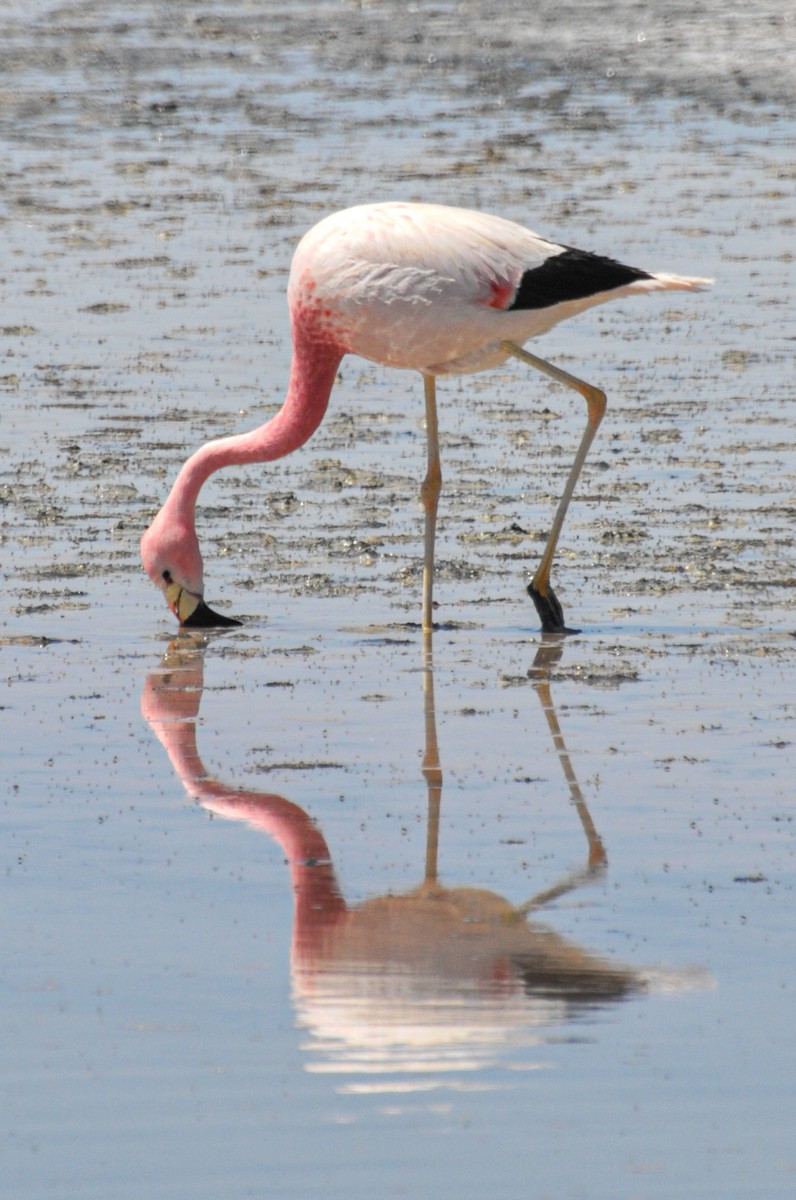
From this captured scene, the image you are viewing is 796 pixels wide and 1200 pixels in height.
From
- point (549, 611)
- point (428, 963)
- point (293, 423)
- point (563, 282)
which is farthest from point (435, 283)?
point (428, 963)

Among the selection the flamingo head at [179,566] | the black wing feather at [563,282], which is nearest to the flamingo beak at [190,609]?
the flamingo head at [179,566]

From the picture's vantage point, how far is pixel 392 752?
6766 mm

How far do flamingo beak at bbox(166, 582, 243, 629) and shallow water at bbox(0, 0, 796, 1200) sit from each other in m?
0.10

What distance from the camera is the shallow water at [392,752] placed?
14.2 ft

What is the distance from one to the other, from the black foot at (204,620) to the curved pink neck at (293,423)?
1.60 feet

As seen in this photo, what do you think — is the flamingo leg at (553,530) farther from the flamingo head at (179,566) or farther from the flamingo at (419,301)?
the flamingo head at (179,566)

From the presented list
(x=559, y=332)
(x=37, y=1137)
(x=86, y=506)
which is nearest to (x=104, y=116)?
(x=559, y=332)

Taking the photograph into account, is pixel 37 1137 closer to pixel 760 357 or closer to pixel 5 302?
pixel 760 357

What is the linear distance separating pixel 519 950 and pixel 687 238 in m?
11.2

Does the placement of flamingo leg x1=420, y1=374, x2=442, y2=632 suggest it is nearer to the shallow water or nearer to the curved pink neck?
the shallow water

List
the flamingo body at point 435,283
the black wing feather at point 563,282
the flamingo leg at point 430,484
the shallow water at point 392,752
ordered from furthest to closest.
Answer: the flamingo leg at point 430,484 < the black wing feather at point 563,282 < the flamingo body at point 435,283 < the shallow water at point 392,752

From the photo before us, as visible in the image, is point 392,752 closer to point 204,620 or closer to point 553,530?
point 204,620

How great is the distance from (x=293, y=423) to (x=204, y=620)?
33.5 inches

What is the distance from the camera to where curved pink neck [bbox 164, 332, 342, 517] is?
8.49 metres
